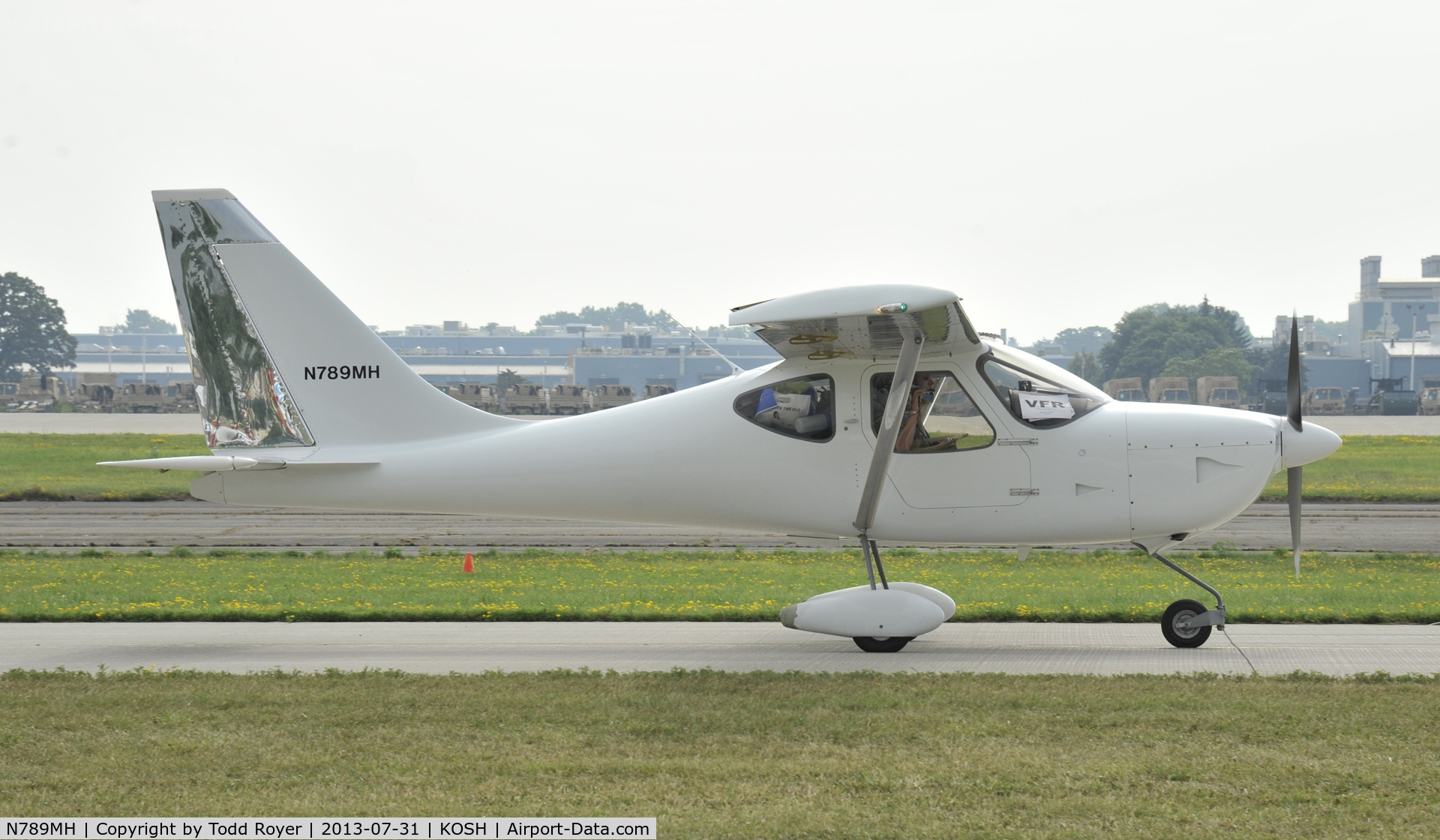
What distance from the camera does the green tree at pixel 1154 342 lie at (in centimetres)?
9131

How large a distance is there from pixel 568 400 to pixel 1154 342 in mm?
46882

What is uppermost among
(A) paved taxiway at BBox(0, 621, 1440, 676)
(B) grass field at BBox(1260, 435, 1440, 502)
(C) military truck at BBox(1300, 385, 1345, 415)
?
(C) military truck at BBox(1300, 385, 1345, 415)

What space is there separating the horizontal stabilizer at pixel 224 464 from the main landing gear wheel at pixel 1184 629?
23.0ft

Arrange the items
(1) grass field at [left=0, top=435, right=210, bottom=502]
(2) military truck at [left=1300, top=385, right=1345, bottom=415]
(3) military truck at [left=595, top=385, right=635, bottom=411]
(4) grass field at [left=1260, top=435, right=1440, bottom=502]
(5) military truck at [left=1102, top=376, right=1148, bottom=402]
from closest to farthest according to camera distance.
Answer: (4) grass field at [left=1260, top=435, right=1440, bottom=502] < (1) grass field at [left=0, top=435, right=210, bottom=502] < (5) military truck at [left=1102, top=376, right=1148, bottom=402] < (2) military truck at [left=1300, top=385, right=1345, bottom=415] < (3) military truck at [left=595, top=385, right=635, bottom=411]

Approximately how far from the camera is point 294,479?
1048 cm

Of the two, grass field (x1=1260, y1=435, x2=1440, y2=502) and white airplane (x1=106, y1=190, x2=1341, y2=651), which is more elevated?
white airplane (x1=106, y1=190, x2=1341, y2=651)

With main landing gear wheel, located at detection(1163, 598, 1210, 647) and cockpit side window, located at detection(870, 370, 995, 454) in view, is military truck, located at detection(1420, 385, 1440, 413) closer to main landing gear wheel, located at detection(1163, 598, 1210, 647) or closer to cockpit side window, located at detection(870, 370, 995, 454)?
main landing gear wheel, located at detection(1163, 598, 1210, 647)

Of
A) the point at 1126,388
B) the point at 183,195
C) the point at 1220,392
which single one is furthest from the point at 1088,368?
the point at 183,195

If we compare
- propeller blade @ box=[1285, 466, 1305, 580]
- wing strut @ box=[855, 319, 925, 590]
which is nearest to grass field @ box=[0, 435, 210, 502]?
wing strut @ box=[855, 319, 925, 590]

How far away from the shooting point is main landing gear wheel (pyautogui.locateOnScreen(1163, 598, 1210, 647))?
386 inches

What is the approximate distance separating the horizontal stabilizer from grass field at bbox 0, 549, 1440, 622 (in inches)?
82.6

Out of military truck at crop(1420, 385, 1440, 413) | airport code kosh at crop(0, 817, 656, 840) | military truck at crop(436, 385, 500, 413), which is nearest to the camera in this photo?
airport code kosh at crop(0, 817, 656, 840)

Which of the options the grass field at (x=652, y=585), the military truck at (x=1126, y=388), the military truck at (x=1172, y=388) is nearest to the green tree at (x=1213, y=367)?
the military truck at (x=1126, y=388)

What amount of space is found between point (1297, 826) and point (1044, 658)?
4.18 meters
